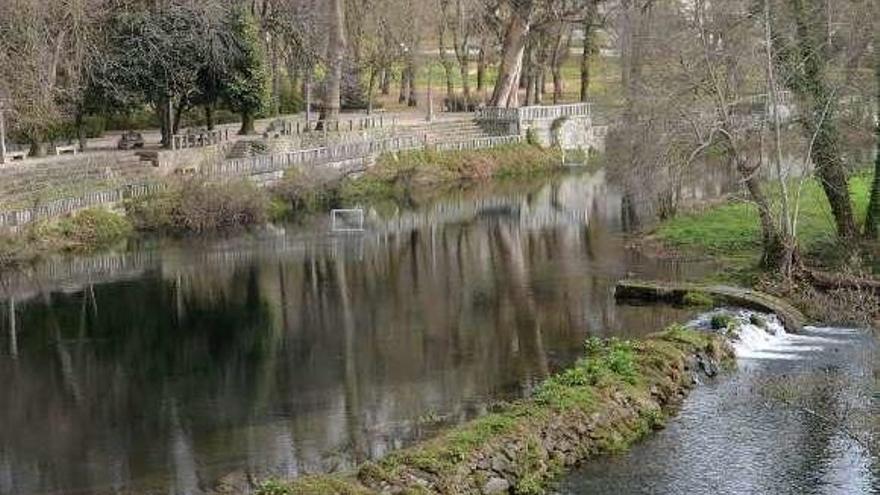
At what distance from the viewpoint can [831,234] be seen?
40125 mm

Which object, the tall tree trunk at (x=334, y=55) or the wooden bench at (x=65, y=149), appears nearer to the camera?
the wooden bench at (x=65, y=149)

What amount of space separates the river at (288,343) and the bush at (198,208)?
1.75 meters

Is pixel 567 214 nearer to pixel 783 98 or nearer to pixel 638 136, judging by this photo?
pixel 638 136

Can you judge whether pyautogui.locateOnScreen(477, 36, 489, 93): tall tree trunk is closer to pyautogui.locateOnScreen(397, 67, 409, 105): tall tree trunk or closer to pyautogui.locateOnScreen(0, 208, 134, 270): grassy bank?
pyautogui.locateOnScreen(397, 67, 409, 105): tall tree trunk

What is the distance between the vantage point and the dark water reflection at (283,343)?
908 inches

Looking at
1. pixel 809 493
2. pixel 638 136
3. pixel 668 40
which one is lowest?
pixel 809 493

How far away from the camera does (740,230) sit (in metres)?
43.5

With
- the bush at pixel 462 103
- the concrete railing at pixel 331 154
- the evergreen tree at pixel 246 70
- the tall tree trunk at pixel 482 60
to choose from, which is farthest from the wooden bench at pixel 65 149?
the tall tree trunk at pixel 482 60

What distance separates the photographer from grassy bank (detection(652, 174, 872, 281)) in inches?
1515

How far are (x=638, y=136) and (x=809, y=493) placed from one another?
2257cm

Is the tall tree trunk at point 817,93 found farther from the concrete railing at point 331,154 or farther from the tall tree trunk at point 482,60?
the tall tree trunk at point 482,60

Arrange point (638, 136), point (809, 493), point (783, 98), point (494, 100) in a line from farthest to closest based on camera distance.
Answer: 1. point (494, 100)
2. point (638, 136)
3. point (783, 98)
4. point (809, 493)

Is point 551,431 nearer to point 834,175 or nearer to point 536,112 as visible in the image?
point 834,175

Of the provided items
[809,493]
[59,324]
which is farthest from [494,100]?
[809,493]
